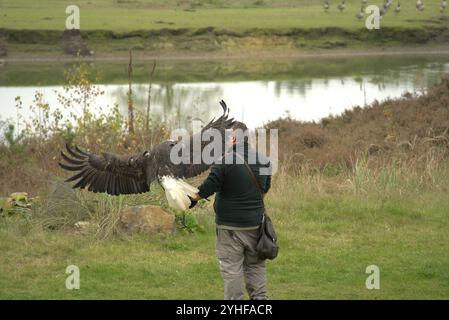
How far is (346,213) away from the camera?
12.0 meters

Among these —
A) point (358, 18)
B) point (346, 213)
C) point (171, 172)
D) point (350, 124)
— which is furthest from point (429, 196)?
point (358, 18)

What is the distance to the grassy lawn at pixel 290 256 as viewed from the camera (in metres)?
8.79

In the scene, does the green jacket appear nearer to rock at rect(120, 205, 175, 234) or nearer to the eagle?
the eagle

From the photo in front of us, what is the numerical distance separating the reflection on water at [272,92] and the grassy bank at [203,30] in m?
6.44

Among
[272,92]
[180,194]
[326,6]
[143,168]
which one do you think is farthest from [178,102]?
[326,6]

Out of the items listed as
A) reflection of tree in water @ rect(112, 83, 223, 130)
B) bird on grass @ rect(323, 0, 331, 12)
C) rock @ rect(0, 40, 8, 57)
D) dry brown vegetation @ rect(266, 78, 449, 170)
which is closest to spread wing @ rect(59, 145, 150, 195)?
dry brown vegetation @ rect(266, 78, 449, 170)

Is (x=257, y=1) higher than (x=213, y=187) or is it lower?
higher

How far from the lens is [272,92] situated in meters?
32.7

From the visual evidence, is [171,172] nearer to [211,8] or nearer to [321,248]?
[321,248]

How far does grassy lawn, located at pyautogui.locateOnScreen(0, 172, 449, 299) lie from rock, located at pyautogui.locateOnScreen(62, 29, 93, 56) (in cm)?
3504

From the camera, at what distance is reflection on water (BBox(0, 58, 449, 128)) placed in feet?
80.9

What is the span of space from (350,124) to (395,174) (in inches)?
284

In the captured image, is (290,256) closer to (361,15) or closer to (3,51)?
(3,51)

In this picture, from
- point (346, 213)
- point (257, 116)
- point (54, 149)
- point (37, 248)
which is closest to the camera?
point (37, 248)
